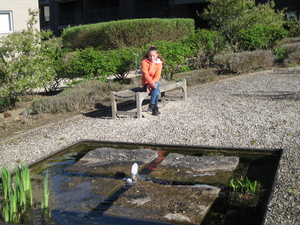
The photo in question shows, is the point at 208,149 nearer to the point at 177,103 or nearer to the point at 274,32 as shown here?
the point at 177,103

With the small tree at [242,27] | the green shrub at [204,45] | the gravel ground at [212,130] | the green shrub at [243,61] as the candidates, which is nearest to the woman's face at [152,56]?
the gravel ground at [212,130]

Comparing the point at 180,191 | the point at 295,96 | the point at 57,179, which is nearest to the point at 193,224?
the point at 180,191

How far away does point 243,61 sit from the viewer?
44.2 feet

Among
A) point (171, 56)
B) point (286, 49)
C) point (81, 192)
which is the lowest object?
point (81, 192)

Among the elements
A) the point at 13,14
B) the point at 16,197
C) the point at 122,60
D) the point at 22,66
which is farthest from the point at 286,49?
the point at 16,197

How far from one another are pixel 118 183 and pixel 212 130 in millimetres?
2755

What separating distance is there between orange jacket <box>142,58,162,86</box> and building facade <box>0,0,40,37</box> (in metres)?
9.78

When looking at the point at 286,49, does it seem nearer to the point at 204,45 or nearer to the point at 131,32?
→ the point at 204,45

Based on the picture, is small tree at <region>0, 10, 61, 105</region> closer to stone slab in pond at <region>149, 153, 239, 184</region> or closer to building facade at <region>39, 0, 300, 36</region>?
stone slab in pond at <region>149, 153, 239, 184</region>

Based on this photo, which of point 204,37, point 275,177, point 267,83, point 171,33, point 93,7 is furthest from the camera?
point 93,7

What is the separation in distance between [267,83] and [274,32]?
5.26 metres

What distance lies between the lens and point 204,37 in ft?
48.8

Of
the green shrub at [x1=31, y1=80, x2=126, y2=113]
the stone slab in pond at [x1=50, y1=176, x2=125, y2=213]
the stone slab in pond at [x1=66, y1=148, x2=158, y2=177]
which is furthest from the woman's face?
the stone slab in pond at [x1=50, y1=176, x2=125, y2=213]

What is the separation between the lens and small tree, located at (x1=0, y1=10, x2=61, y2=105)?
31.2 ft
